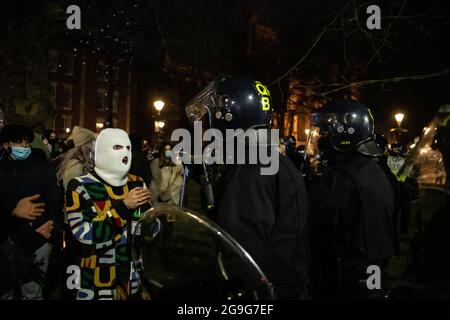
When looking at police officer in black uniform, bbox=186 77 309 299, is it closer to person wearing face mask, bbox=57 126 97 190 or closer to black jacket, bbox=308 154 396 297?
black jacket, bbox=308 154 396 297

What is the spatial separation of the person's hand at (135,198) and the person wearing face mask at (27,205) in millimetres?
1463

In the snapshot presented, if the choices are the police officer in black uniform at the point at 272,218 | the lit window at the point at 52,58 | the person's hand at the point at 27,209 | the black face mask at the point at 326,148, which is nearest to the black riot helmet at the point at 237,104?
the police officer in black uniform at the point at 272,218

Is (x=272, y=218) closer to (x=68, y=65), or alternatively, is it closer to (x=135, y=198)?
(x=135, y=198)

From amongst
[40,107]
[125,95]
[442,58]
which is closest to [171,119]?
[125,95]

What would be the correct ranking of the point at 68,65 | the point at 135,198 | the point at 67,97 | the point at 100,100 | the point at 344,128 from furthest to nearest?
the point at 100,100, the point at 67,97, the point at 68,65, the point at 344,128, the point at 135,198

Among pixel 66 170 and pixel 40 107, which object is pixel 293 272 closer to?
pixel 66 170

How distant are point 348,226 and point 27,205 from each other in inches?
125

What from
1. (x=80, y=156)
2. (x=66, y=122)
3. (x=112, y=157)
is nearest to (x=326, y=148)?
(x=112, y=157)

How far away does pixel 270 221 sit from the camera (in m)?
2.35

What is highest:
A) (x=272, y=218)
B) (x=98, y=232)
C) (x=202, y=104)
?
(x=202, y=104)

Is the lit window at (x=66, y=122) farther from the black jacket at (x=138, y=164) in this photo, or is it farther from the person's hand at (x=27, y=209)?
the person's hand at (x=27, y=209)

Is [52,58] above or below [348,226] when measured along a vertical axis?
above

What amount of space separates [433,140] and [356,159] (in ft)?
2.97

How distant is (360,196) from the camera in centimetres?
311
